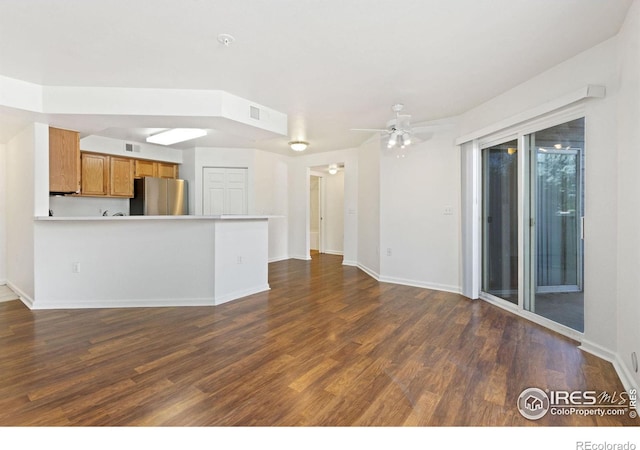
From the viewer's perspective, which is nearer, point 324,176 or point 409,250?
point 409,250

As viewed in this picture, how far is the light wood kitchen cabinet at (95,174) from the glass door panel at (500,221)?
5.92 metres

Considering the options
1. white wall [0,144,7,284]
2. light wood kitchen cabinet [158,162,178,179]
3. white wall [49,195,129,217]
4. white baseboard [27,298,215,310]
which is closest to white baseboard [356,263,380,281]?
white baseboard [27,298,215,310]

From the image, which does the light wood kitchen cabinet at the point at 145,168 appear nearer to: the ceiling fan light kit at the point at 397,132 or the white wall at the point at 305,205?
the white wall at the point at 305,205

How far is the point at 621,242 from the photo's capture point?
87.3 inches

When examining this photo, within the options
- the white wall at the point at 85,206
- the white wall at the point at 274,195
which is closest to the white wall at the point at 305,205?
the white wall at the point at 274,195

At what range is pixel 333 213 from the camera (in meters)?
8.23

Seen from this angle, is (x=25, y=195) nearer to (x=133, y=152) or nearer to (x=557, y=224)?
(x=133, y=152)

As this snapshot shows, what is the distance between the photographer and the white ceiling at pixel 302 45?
2.04m

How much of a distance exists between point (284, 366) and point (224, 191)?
469cm

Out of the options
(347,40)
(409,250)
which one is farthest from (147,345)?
(409,250)

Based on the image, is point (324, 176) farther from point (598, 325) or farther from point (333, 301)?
point (598, 325)

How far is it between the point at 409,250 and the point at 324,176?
4.09 metres

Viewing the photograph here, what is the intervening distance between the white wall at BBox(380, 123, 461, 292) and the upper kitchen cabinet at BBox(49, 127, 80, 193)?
4.37 metres

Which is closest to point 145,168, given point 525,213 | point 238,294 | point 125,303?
point 125,303
